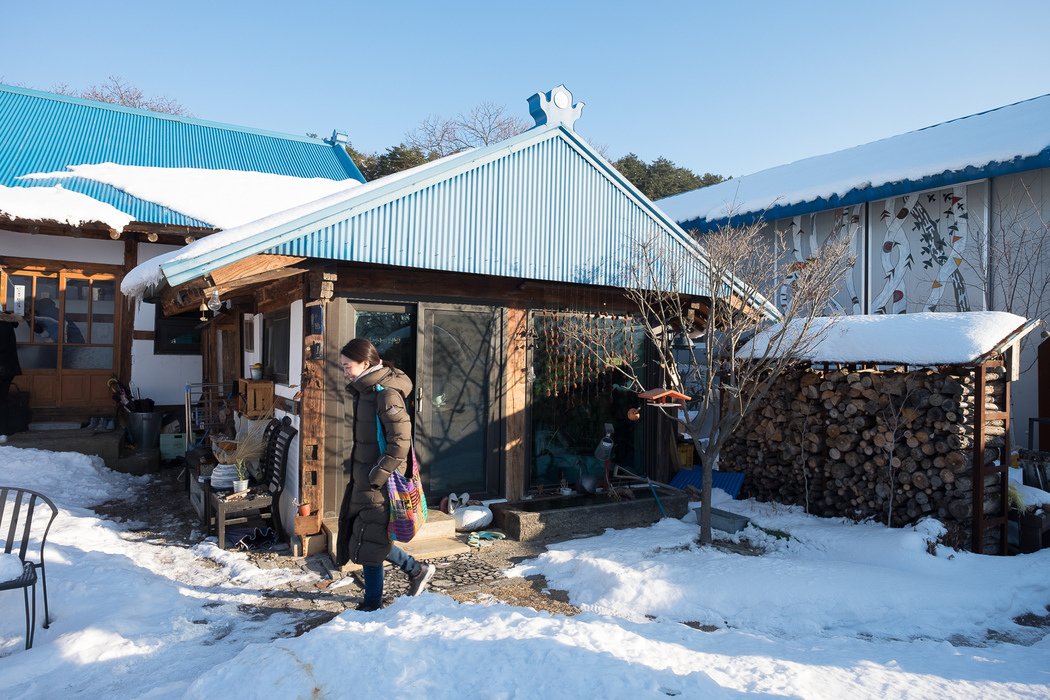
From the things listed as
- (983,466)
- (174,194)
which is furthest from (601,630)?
(174,194)

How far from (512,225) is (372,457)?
3275mm

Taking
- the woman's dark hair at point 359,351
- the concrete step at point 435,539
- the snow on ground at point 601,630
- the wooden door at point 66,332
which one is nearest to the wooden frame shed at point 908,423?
the snow on ground at point 601,630

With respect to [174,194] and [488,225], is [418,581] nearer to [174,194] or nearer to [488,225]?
[488,225]

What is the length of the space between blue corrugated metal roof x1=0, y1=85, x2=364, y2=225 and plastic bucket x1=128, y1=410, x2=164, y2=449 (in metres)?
2.92

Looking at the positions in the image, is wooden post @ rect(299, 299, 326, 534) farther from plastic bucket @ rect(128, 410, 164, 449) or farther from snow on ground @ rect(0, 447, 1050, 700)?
plastic bucket @ rect(128, 410, 164, 449)

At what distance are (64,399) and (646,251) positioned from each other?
9030 millimetres

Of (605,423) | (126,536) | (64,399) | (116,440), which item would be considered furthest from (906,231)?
(64,399)

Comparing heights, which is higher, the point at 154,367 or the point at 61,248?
the point at 61,248

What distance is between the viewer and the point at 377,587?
427 cm

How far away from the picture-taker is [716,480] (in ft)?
25.9

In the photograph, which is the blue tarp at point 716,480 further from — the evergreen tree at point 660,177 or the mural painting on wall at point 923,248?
the evergreen tree at point 660,177

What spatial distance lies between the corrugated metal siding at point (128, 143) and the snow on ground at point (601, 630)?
7.45 meters

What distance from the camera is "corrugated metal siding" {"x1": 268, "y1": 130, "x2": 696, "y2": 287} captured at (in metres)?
5.77

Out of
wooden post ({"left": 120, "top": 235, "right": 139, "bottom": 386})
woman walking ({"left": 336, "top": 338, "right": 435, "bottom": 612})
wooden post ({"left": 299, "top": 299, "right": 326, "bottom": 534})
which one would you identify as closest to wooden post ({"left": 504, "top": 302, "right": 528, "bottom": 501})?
wooden post ({"left": 299, "top": 299, "right": 326, "bottom": 534})
